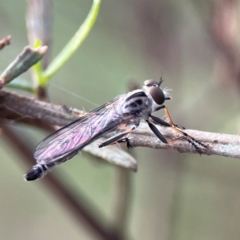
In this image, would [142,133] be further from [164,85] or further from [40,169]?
[164,85]

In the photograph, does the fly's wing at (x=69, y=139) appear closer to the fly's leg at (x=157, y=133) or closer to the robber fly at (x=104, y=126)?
the robber fly at (x=104, y=126)

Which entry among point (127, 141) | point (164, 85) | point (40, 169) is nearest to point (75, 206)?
point (40, 169)

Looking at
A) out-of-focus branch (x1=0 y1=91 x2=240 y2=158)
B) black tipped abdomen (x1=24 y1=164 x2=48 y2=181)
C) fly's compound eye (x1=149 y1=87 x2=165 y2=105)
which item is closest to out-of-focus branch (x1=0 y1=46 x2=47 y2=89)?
out-of-focus branch (x1=0 y1=91 x2=240 y2=158)

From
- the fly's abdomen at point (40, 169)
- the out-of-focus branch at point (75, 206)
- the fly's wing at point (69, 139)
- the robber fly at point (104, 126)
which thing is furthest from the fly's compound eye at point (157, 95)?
the out-of-focus branch at point (75, 206)

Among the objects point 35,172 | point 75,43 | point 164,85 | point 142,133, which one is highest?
point 164,85

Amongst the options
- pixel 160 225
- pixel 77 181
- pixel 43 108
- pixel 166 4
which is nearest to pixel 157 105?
pixel 43 108

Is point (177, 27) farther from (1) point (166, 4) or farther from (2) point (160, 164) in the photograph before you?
(2) point (160, 164)

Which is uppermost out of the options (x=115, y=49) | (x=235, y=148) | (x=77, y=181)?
(x=115, y=49)
